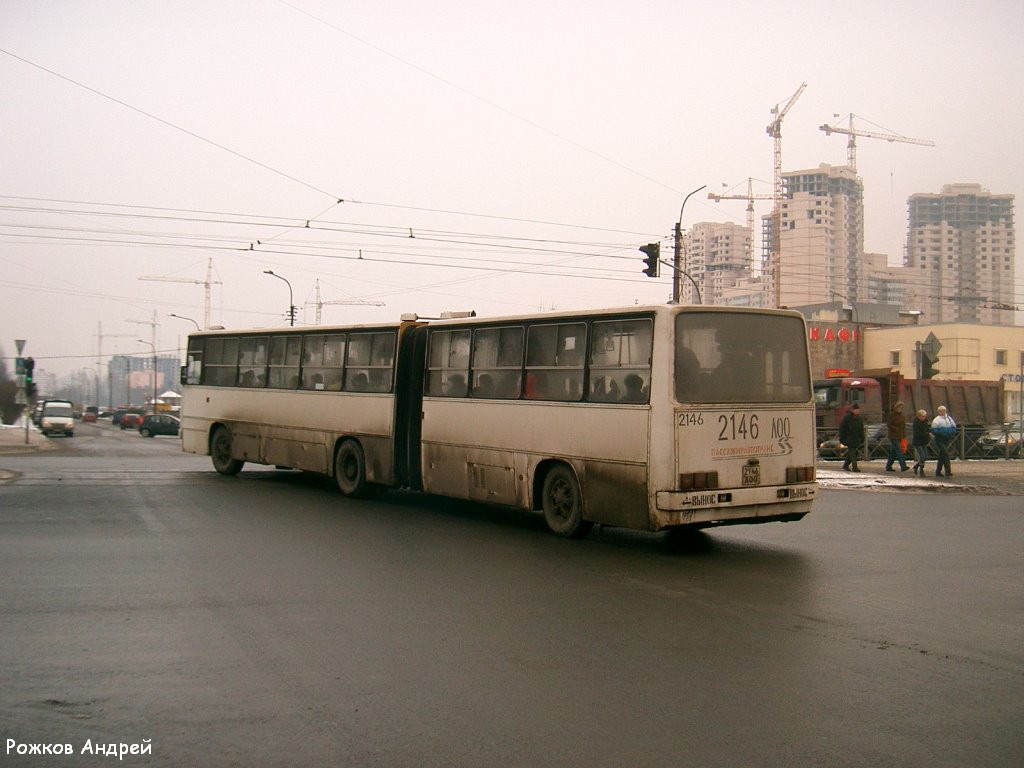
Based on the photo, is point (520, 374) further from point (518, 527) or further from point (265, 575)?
point (265, 575)

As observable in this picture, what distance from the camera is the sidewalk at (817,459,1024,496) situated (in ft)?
69.4

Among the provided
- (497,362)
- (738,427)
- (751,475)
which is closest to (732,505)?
(751,475)

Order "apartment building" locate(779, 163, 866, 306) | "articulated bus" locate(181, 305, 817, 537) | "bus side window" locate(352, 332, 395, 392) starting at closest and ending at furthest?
"articulated bus" locate(181, 305, 817, 537) < "bus side window" locate(352, 332, 395, 392) < "apartment building" locate(779, 163, 866, 306)

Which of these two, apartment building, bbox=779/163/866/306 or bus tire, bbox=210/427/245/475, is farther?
apartment building, bbox=779/163/866/306

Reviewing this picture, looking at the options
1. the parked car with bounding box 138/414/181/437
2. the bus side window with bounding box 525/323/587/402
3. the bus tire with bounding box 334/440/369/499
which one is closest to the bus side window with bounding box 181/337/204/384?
the bus tire with bounding box 334/440/369/499

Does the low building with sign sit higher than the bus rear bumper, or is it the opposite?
the low building with sign

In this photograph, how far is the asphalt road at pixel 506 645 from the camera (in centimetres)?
507

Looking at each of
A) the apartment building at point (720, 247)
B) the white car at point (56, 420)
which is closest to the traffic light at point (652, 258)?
the white car at point (56, 420)

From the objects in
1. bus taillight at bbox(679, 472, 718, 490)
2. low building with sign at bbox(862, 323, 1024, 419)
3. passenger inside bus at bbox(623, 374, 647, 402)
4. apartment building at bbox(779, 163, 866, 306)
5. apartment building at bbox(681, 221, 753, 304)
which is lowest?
bus taillight at bbox(679, 472, 718, 490)

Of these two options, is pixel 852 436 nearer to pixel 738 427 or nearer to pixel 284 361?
pixel 284 361

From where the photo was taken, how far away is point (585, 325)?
12.6 meters

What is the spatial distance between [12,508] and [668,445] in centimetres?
1011

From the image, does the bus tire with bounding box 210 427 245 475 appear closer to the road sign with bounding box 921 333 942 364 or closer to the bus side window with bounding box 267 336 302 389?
the bus side window with bounding box 267 336 302 389

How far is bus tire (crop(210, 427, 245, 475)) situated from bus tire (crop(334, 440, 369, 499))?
15.3 feet
